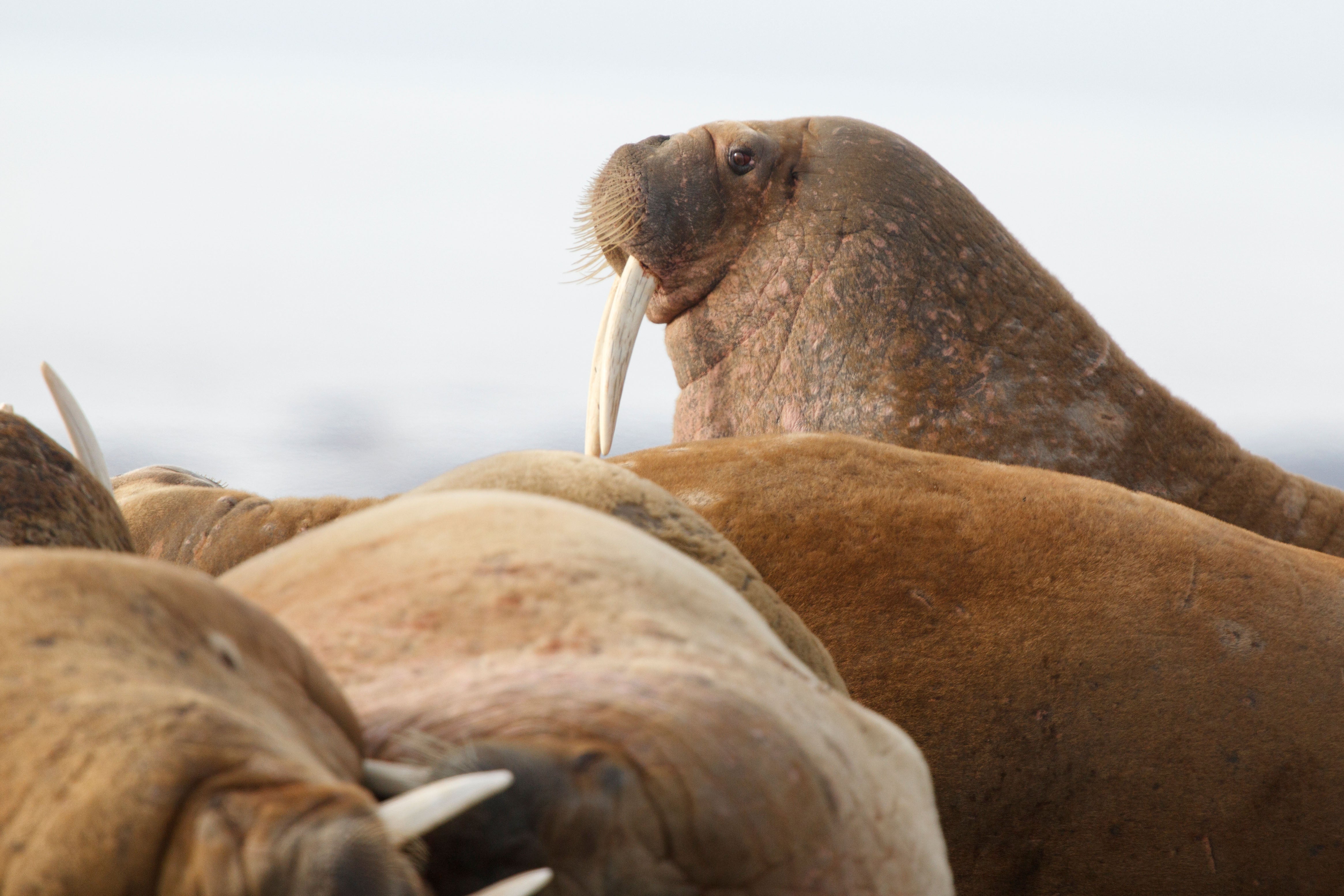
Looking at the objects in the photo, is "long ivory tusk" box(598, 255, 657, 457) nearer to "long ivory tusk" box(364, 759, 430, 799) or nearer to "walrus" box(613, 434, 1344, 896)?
"walrus" box(613, 434, 1344, 896)

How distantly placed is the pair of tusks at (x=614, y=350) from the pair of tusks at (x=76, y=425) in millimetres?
1564

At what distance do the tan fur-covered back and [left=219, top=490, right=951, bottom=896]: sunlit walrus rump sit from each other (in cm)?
63

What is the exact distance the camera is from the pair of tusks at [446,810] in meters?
0.80

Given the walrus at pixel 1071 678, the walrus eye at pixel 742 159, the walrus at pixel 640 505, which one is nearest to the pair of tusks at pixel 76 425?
the walrus at pixel 640 505

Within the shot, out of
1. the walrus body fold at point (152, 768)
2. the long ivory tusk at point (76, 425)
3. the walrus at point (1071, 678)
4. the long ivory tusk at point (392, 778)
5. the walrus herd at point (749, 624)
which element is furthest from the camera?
the long ivory tusk at point (76, 425)

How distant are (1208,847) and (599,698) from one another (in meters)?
1.85

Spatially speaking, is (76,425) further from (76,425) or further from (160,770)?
(160,770)

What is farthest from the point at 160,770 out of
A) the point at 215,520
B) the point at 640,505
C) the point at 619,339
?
the point at 619,339

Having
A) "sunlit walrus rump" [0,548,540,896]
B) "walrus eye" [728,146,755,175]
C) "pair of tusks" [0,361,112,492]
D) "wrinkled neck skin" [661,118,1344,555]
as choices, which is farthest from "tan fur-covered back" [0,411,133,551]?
"walrus eye" [728,146,755,175]

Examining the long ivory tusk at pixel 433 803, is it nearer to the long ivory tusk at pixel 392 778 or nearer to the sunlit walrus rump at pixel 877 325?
the long ivory tusk at pixel 392 778

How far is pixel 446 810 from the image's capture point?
821mm

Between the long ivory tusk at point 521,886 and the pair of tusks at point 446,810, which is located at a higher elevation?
the pair of tusks at point 446,810

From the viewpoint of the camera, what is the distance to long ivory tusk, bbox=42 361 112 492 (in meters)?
2.64

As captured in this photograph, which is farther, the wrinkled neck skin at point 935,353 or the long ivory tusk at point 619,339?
the long ivory tusk at point 619,339
